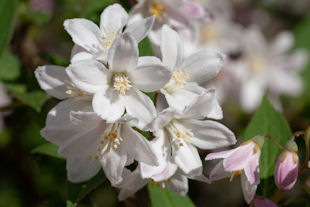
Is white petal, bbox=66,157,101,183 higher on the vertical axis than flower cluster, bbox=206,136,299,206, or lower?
lower

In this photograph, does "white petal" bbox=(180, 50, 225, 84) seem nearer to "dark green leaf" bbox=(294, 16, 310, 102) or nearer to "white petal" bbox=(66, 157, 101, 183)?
"white petal" bbox=(66, 157, 101, 183)

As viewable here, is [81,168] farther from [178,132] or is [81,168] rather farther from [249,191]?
[249,191]

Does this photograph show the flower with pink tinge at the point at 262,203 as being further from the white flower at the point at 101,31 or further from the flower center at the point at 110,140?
the white flower at the point at 101,31

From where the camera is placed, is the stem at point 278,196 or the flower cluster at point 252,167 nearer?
the flower cluster at point 252,167

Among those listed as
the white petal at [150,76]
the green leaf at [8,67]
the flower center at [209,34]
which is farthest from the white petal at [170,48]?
the flower center at [209,34]

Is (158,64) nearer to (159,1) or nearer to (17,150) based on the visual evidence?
(159,1)

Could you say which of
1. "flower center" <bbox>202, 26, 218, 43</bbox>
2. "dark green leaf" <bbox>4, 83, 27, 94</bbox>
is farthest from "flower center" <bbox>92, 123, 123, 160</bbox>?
"flower center" <bbox>202, 26, 218, 43</bbox>

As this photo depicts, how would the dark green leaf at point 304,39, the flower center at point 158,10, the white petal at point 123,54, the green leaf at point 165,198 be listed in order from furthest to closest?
the dark green leaf at point 304,39
the flower center at point 158,10
the green leaf at point 165,198
the white petal at point 123,54
